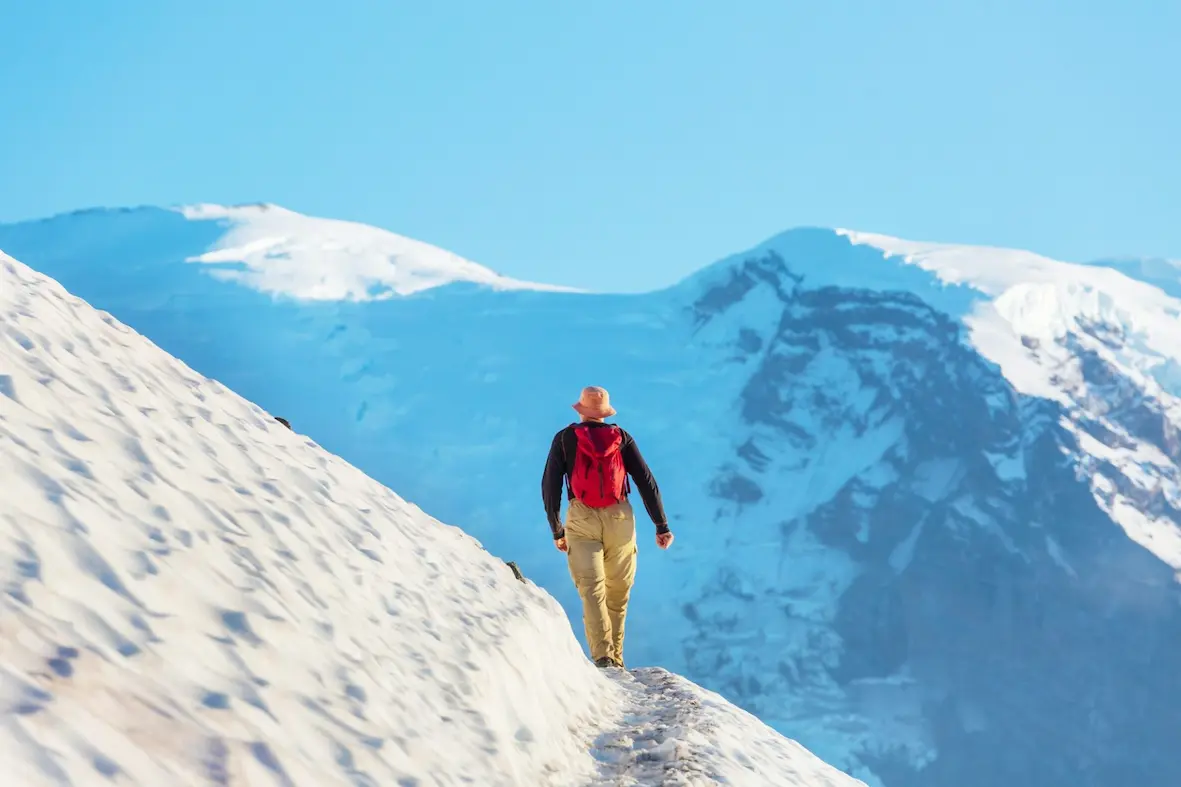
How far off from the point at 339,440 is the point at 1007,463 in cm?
4477

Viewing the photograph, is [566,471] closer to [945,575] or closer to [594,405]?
[594,405]

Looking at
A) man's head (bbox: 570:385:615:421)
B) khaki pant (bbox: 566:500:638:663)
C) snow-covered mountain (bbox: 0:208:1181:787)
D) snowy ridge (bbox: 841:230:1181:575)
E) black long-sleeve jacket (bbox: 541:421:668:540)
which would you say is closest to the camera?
man's head (bbox: 570:385:615:421)

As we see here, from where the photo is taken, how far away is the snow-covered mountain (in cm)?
6881

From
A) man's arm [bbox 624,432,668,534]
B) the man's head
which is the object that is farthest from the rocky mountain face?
the man's head

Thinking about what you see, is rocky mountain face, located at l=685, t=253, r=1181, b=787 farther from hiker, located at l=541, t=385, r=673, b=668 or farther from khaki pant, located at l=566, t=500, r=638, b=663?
hiker, located at l=541, t=385, r=673, b=668

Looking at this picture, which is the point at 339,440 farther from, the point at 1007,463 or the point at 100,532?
the point at 100,532

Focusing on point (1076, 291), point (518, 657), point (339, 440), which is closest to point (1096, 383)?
point (1076, 291)

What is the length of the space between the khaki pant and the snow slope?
0.44 meters

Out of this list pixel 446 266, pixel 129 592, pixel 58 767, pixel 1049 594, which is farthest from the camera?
pixel 446 266

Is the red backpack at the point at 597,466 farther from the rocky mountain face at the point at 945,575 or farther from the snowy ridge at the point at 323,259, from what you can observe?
the snowy ridge at the point at 323,259

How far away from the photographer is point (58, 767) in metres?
3.37

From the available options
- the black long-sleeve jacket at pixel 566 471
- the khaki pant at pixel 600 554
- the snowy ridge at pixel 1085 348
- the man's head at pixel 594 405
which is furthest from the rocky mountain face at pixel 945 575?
the man's head at pixel 594 405

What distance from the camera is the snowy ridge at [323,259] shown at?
3693 inches

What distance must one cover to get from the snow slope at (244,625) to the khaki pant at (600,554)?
444mm
